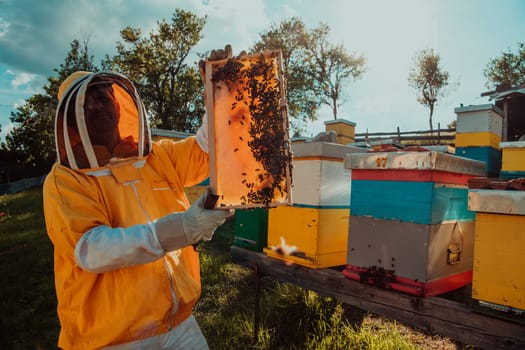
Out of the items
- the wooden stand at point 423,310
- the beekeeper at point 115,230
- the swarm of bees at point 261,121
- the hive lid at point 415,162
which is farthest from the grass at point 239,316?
the swarm of bees at point 261,121

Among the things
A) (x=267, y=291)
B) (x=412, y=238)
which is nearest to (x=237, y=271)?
Result: (x=267, y=291)

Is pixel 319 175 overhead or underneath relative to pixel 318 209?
overhead

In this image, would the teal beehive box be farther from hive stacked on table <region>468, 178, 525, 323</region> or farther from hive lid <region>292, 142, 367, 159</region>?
hive stacked on table <region>468, 178, 525, 323</region>

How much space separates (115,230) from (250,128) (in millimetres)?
861

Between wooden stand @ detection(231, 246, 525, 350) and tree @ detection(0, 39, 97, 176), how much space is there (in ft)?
76.1

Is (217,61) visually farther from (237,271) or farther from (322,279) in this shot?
(237,271)

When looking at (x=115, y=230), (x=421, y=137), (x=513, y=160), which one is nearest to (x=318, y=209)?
(x=513, y=160)

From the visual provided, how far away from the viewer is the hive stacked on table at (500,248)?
7.19ft

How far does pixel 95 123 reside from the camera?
1833mm

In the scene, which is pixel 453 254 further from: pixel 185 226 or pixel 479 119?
pixel 479 119

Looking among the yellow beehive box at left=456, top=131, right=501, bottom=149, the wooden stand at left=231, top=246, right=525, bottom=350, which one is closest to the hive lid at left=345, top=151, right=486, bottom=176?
the wooden stand at left=231, top=246, right=525, bottom=350

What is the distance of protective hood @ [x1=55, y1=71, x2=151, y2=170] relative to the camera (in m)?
1.73

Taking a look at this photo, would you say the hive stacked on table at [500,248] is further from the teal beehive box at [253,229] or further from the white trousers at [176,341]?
the teal beehive box at [253,229]

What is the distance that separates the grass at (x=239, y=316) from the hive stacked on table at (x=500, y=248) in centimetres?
162
